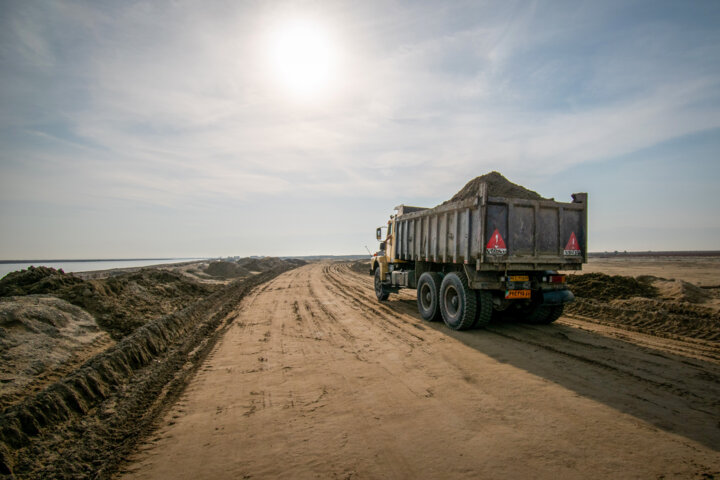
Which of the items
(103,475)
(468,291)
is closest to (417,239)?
(468,291)

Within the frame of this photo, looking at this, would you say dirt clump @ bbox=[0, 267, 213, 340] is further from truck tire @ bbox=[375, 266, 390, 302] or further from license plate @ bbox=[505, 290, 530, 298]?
license plate @ bbox=[505, 290, 530, 298]

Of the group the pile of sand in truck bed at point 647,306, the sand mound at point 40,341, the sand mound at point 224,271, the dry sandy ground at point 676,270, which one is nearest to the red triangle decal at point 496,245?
the pile of sand in truck bed at point 647,306

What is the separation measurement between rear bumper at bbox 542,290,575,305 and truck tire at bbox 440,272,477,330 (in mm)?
1542

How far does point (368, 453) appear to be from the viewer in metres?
3.08

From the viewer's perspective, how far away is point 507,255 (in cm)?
738

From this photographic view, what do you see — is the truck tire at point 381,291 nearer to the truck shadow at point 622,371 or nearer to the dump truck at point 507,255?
the dump truck at point 507,255

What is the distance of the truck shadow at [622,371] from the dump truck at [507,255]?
25.8 inches

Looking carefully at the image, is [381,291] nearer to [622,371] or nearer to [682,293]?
[622,371]

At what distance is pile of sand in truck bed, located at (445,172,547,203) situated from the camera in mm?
11352

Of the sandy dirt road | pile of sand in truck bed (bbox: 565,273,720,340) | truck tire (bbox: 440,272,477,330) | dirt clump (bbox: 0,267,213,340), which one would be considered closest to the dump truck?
truck tire (bbox: 440,272,477,330)

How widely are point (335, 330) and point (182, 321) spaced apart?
4.00 meters

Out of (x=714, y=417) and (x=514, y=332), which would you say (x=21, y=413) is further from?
(x=514, y=332)

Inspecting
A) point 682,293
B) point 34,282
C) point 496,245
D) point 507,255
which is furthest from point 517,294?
point 34,282

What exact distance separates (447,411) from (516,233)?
15.9 feet
